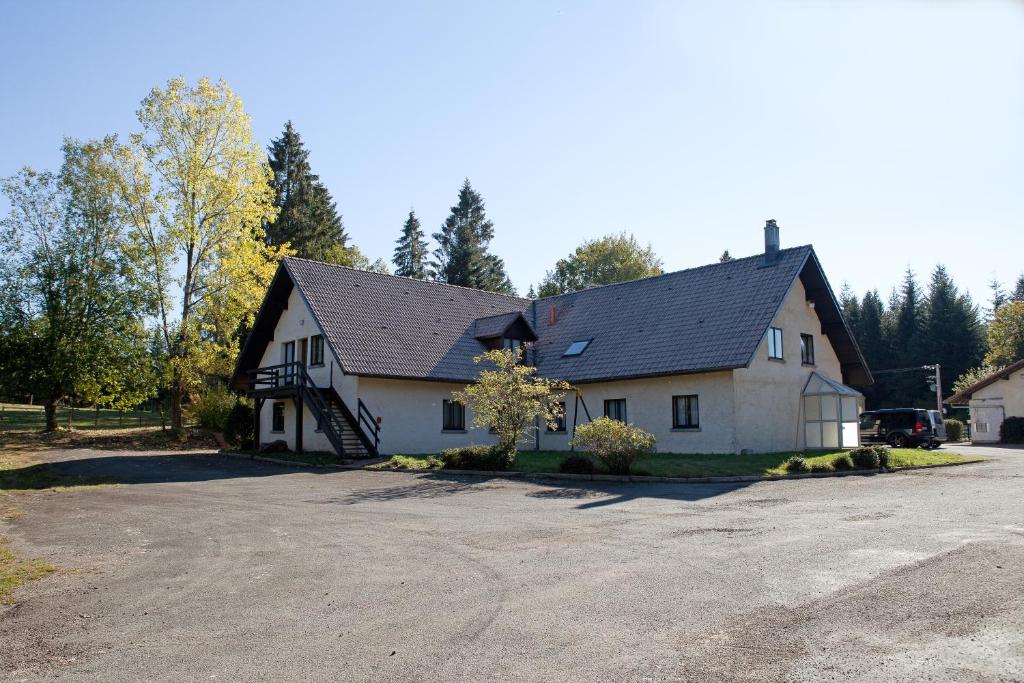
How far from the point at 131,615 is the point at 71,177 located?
113 ft

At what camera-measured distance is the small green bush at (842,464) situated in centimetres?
2122

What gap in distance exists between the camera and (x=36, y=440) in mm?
33625

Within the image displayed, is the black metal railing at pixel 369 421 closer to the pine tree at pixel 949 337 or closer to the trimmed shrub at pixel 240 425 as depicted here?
the trimmed shrub at pixel 240 425

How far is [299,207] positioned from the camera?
5572 centimetres

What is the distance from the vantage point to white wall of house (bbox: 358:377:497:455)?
28656mm

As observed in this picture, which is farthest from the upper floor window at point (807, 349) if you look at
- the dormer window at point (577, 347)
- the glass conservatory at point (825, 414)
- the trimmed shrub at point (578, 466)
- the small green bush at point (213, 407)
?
the small green bush at point (213, 407)

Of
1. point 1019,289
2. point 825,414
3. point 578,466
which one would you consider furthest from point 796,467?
point 1019,289

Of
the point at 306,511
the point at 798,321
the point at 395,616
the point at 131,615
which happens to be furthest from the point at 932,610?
the point at 798,321

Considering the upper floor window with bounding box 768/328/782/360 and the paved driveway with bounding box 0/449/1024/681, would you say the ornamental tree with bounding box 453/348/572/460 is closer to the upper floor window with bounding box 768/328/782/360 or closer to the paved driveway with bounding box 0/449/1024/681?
the paved driveway with bounding box 0/449/1024/681

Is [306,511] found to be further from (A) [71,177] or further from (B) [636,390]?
(A) [71,177]

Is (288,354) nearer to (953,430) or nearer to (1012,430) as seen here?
(1012,430)

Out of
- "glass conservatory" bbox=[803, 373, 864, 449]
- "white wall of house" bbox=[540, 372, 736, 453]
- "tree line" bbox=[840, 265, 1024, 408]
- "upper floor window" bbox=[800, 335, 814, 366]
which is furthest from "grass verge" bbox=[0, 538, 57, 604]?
"tree line" bbox=[840, 265, 1024, 408]

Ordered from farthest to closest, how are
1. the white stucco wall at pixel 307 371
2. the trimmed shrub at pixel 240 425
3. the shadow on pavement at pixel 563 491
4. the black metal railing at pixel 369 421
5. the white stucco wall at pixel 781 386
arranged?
1. the trimmed shrub at pixel 240 425
2. the white stucco wall at pixel 307 371
3. the black metal railing at pixel 369 421
4. the white stucco wall at pixel 781 386
5. the shadow on pavement at pixel 563 491

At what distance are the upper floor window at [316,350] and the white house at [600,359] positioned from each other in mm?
69
